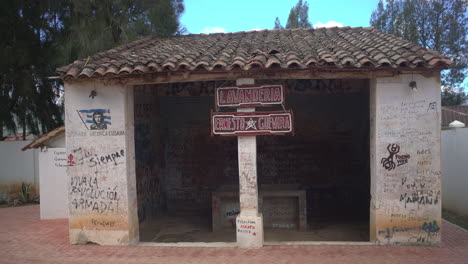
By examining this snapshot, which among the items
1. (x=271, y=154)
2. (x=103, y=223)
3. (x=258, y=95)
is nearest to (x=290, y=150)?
(x=271, y=154)

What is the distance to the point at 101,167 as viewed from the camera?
26.2 ft

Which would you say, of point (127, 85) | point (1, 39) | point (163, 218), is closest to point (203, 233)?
point (163, 218)

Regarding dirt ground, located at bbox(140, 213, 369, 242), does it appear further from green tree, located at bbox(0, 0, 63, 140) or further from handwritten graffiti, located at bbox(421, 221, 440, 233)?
green tree, located at bbox(0, 0, 63, 140)

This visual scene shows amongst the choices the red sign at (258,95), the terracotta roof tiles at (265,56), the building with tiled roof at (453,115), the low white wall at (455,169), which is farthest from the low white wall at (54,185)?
the building with tiled roof at (453,115)

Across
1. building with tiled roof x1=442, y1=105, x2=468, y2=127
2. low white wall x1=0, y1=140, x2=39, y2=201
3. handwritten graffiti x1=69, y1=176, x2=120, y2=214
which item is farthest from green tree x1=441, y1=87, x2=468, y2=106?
handwritten graffiti x1=69, y1=176, x2=120, y2=214

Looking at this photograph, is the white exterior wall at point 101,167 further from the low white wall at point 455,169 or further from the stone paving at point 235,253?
the low white wall at point 455,169

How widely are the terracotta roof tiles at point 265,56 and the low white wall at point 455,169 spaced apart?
3.91 metres

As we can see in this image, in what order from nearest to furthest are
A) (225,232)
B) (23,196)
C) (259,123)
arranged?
(259,123), (225,232), (23,196)

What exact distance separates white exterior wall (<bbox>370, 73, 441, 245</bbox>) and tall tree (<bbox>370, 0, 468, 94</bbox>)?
70.2 ft

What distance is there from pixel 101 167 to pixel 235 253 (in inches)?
124

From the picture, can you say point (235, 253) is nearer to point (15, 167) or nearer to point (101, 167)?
point (101, 167)

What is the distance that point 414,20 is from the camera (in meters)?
27.8

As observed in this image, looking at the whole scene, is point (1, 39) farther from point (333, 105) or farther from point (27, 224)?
point (333, 105)

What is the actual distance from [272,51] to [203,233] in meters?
4.63
